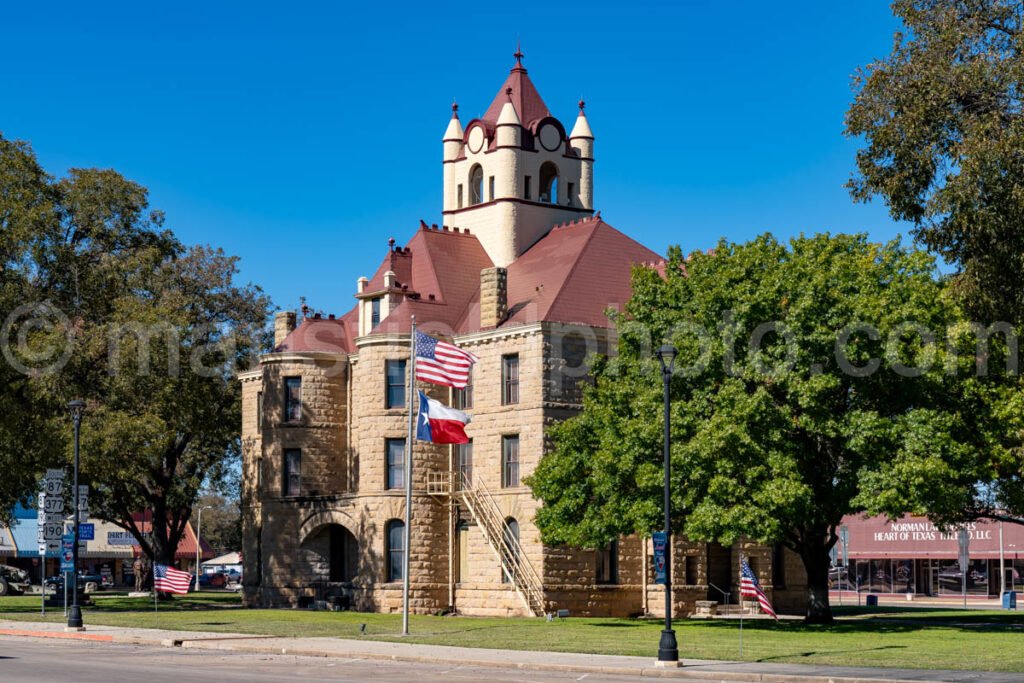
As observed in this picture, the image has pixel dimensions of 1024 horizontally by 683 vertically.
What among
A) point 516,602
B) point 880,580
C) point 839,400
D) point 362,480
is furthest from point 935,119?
point 880,580

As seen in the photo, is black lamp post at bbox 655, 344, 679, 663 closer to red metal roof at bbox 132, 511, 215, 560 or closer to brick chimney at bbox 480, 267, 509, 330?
brick chimney at bbox 480, 267, 509, 330

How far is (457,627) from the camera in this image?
139 feet

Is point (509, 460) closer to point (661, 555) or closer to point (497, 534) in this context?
point (497, 534)

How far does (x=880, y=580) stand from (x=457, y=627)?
48896 mm

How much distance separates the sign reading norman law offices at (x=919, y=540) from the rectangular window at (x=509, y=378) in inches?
1284

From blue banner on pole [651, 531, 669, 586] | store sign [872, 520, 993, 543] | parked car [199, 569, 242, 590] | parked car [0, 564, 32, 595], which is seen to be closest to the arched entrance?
blue banner on pole [651, 531, 669, 586]

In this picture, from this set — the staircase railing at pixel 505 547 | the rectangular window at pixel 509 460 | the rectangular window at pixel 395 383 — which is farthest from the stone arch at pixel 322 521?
the rectangular window at pixel 509 460

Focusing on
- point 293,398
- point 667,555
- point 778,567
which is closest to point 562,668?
point 667,555

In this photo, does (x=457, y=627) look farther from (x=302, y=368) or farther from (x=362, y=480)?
(x=302, y=368)

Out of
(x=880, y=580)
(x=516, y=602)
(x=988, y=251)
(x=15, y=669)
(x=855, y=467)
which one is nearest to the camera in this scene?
(x=15, y=669)

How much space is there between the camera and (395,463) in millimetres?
52656

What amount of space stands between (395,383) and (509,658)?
23787mm

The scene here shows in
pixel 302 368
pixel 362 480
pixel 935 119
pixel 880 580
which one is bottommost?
pixel 880 580

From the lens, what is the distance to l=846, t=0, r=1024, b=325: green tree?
30.9m
